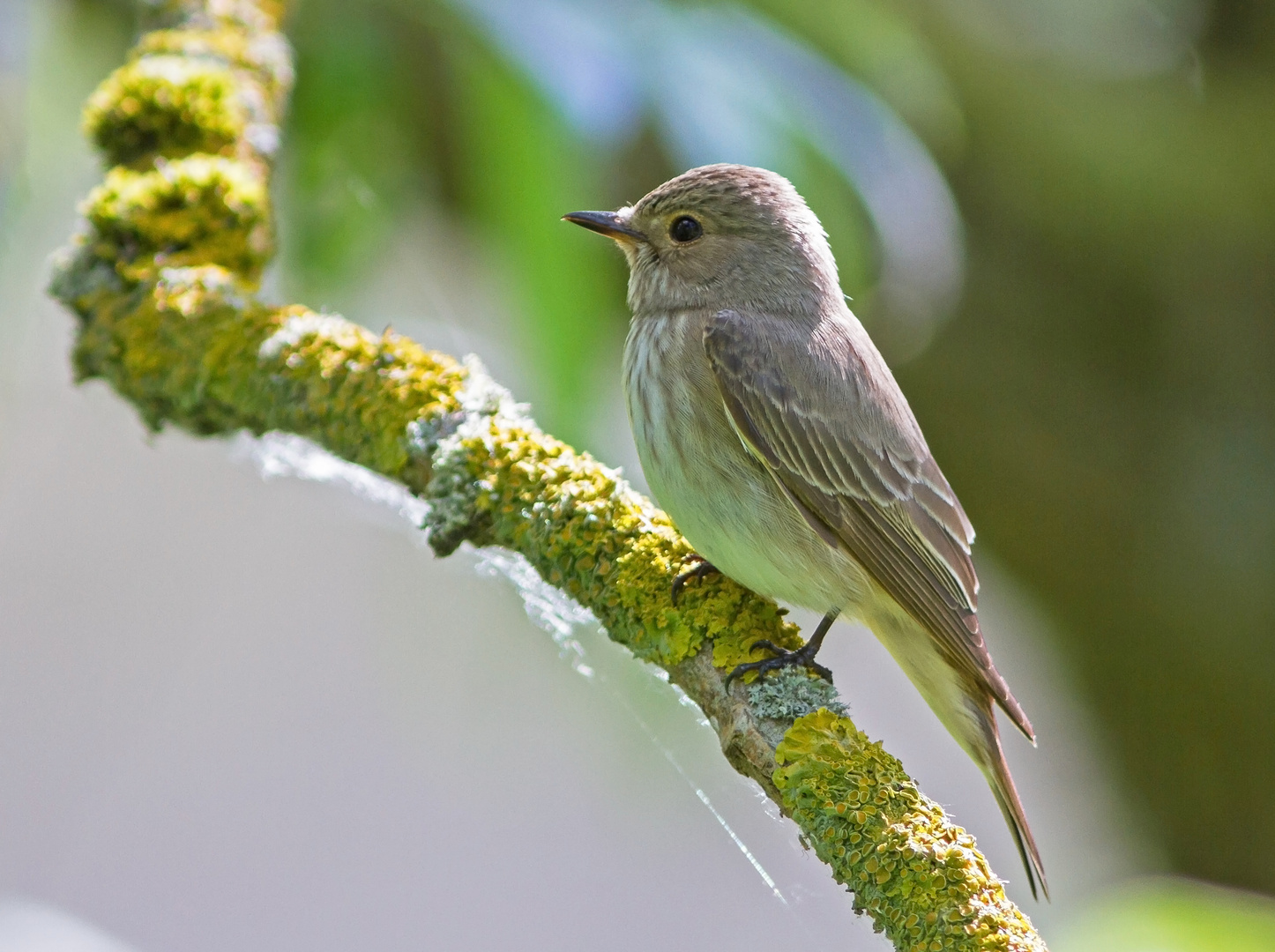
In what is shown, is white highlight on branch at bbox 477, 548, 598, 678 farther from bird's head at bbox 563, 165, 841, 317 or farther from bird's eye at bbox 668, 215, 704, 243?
bird's eye at bbox 668, 215, 704, 243

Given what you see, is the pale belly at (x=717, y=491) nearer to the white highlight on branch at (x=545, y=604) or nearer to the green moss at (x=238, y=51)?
the white highlight on branch at (x=545, y=604)

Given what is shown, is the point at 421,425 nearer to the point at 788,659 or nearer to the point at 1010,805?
the point at 788,659

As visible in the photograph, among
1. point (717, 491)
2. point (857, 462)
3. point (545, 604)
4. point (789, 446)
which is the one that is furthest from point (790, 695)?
point (857, 462)

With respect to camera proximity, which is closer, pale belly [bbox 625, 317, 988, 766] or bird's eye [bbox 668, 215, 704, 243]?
pale belly [bbox 625, 317, 988, 766]

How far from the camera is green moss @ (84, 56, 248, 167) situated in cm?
304

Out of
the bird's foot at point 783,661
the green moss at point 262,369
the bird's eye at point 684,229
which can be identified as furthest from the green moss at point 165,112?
the bird's foot at point 783,661

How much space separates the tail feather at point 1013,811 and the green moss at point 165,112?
94.3 inches

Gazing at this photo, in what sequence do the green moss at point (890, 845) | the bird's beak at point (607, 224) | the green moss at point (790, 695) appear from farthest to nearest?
the bird's beak at point (607, 224)
the green moss at point (790, 695)
the green moss at point (890, 845)

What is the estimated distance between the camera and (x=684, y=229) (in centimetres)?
332

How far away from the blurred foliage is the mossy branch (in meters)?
0.47

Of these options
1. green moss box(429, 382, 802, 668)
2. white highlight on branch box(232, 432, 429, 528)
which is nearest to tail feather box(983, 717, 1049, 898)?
green moss box(429, 382, 802, 668)

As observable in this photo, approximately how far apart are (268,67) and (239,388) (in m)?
1.17

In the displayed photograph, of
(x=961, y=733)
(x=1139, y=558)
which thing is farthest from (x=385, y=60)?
(x=1139, y=558)

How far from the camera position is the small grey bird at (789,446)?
2750mm
